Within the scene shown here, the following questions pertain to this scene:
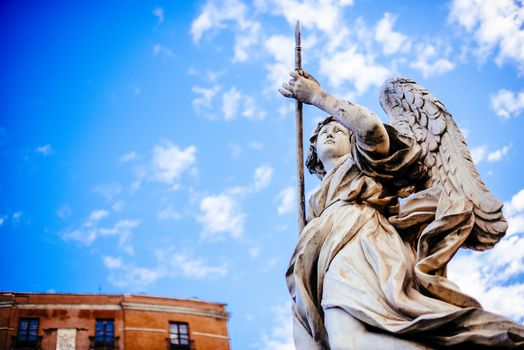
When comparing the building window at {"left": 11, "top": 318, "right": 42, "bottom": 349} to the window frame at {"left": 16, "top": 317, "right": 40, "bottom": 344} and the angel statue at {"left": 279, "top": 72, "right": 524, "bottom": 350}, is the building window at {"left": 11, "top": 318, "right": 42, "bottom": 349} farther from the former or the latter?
the angel statue at {"left": 279, "top": 72, "right": 524, "bottom": 350}

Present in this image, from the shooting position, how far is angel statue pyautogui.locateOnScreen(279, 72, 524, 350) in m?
4.37

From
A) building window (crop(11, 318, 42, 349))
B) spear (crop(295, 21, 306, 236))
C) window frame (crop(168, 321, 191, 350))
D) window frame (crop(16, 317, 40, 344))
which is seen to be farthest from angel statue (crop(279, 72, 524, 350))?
window frame (crop(168, 321, 191, 350))

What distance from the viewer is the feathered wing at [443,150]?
5211 mm

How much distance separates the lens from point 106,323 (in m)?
32.4

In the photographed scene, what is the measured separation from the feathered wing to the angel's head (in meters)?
0.51

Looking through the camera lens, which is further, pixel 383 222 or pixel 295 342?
pixel 383 222

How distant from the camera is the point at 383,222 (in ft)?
18.1

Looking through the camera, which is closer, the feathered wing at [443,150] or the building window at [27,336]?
the feathered wing at [443,150]

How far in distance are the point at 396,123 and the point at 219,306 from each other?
30.0 metres

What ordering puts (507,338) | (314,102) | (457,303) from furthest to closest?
(314,102) < (457,303) < (507,338)

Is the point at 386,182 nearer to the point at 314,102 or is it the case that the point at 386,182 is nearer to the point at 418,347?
the point at 314,102

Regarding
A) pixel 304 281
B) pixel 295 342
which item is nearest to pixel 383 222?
pixel 304 281

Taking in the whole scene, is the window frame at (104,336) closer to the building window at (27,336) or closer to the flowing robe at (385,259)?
the building window at (27,336)

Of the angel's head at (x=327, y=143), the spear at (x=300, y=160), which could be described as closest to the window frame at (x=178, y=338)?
the angel's head at (x=327, y=143)
